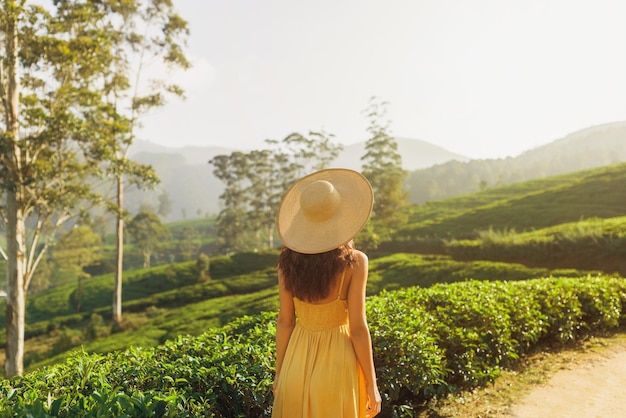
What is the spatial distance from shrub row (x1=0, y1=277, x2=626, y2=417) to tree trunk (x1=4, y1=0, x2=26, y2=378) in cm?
971

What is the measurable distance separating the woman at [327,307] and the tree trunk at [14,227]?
11.9m

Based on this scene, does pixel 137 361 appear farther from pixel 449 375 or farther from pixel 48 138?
pixel 48 138

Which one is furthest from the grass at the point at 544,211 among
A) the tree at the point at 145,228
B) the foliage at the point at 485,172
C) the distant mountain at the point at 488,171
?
the foliage at the point at 485,172

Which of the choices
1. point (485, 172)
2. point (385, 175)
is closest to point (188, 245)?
point (385, 175)

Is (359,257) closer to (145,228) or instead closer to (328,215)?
(328,215)

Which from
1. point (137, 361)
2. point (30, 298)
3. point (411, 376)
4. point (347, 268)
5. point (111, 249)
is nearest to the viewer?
point (347, 268)

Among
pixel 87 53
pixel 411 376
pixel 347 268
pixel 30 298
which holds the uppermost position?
pixel 87 53

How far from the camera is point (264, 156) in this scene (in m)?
49.3

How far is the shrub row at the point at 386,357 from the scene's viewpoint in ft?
8.32

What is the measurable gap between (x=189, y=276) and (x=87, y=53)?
20343mm

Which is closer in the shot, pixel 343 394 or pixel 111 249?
pixel 343 394

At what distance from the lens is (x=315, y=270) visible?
97.6 inches

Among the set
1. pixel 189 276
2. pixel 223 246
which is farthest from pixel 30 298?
pixel 223 246

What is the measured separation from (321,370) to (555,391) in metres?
3.80
